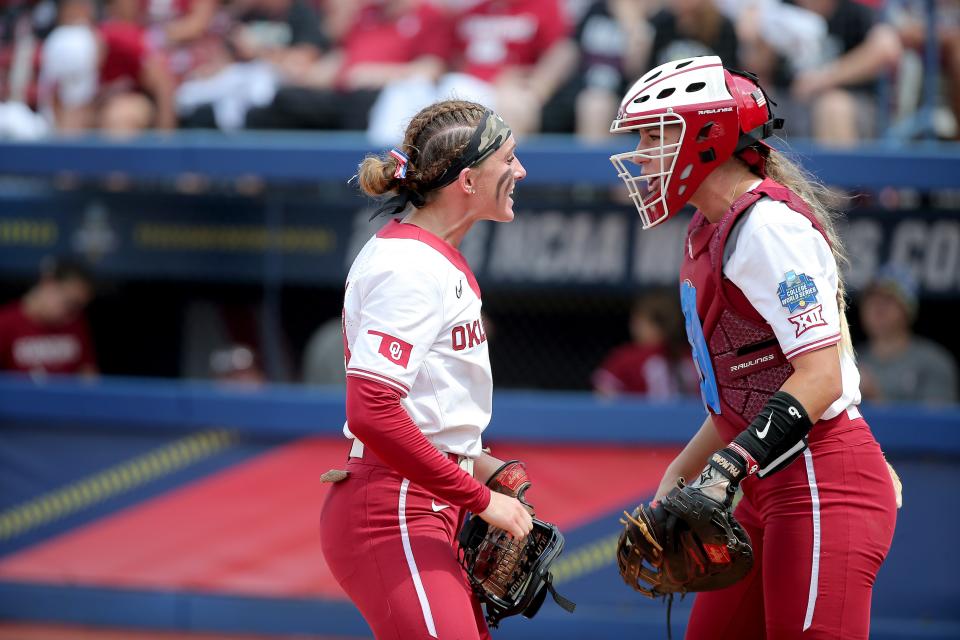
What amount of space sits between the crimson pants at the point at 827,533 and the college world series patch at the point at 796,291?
1.21ft

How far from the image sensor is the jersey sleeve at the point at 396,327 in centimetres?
278

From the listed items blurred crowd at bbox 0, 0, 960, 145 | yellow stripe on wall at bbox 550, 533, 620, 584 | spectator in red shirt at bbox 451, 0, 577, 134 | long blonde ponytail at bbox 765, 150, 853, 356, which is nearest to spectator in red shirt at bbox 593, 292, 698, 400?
yellow stripe on wall at bbox 550, 533, 620, 584

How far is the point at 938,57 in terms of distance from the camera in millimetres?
6723

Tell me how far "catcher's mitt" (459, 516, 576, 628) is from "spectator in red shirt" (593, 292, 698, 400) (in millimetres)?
3355

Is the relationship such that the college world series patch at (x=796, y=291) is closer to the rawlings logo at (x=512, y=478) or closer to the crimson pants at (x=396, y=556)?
the rawlings logo at (x=512, y=478)

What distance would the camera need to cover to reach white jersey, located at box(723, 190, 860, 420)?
2.85m

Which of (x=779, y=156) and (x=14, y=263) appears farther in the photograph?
(x=14, y=263)

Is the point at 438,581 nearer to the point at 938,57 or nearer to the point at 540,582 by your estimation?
the point at 540,582

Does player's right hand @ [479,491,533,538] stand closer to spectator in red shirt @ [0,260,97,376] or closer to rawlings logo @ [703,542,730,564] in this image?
rawlings logo @ [703,542,730,564]

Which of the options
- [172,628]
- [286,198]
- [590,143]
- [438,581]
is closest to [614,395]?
[590,143]

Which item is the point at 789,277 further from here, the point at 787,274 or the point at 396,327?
the point at 396,327

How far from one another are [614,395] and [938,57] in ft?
9.06

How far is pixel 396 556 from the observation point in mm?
2883

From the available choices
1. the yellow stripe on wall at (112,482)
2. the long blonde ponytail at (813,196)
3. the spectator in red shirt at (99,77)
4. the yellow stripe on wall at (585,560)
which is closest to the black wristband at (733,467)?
the long blonde ponytail at (813,196)
